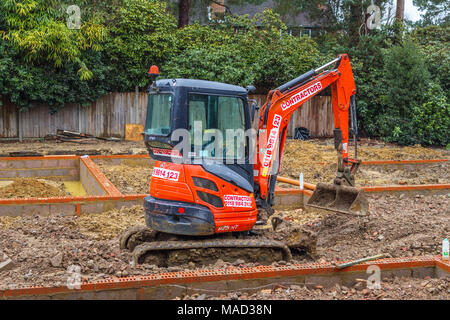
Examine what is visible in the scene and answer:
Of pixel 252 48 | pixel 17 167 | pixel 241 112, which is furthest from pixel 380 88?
pixel 241 112

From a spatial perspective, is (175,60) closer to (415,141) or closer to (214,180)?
(415,141)

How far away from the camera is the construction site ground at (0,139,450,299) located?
A: 17.4ft

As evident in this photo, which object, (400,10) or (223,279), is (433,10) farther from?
(223,279)

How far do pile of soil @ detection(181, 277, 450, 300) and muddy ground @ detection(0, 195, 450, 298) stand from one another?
687 mm

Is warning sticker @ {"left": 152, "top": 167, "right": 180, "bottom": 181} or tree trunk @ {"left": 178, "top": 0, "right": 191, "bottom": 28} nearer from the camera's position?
warning sticker @ {"left": 152, "top": 167, "right": 180, "bottom": 181}

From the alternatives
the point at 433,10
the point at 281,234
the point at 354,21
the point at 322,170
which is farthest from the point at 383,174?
the point at 433,10

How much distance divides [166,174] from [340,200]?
3.10 meters

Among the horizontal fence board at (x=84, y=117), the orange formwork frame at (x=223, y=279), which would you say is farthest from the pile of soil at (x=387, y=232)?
the horizontal fence board at (x=84, y=117)

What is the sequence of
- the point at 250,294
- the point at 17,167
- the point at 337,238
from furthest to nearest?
the point at 17,167, the point at 337,238, the point at 250,294

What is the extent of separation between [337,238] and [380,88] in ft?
53.2

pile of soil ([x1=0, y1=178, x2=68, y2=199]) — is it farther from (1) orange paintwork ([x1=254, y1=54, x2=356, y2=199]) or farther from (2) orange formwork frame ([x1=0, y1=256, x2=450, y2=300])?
(2) orange formwork frame ([x1=0, y1=256, x2=450, y2=300])

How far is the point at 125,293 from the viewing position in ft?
16.7

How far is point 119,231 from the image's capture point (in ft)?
26.8

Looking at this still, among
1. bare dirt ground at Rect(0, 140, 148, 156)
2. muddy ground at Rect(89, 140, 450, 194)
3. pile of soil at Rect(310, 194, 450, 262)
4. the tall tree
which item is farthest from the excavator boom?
the tall tree
